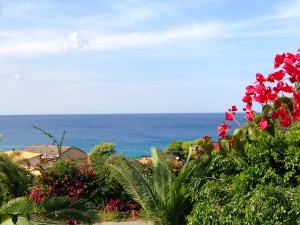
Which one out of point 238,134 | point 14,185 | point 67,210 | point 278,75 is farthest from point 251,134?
point 14,185

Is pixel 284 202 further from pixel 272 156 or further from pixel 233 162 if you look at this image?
pixel 233 162

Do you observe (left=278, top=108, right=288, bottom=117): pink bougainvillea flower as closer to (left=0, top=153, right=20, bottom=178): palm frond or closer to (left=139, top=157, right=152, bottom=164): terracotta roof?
(left=0, top=153, right=20, bottom=178): palm frond

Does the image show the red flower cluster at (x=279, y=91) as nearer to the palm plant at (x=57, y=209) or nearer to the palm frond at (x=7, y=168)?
the palm plant at (x=57, y=209)

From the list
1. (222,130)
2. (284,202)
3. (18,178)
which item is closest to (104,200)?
(18,178)

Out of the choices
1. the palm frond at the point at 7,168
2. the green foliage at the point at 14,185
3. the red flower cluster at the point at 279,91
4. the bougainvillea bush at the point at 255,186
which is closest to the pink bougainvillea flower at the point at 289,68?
the red flower cluster at the point at 279,91

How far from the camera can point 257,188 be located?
5.85 meters

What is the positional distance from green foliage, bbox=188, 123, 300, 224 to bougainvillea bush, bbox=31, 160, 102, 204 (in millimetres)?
4442

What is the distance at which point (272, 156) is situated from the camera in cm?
641

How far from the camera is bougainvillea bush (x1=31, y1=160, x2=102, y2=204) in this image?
10.7m

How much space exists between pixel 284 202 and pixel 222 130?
11.8 feet

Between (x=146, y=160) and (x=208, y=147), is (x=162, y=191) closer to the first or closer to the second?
(x=146, y=160)

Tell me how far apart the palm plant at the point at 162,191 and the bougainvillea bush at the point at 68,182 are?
214cm

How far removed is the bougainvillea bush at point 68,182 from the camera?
422 inches

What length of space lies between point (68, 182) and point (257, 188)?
596 centimetres
